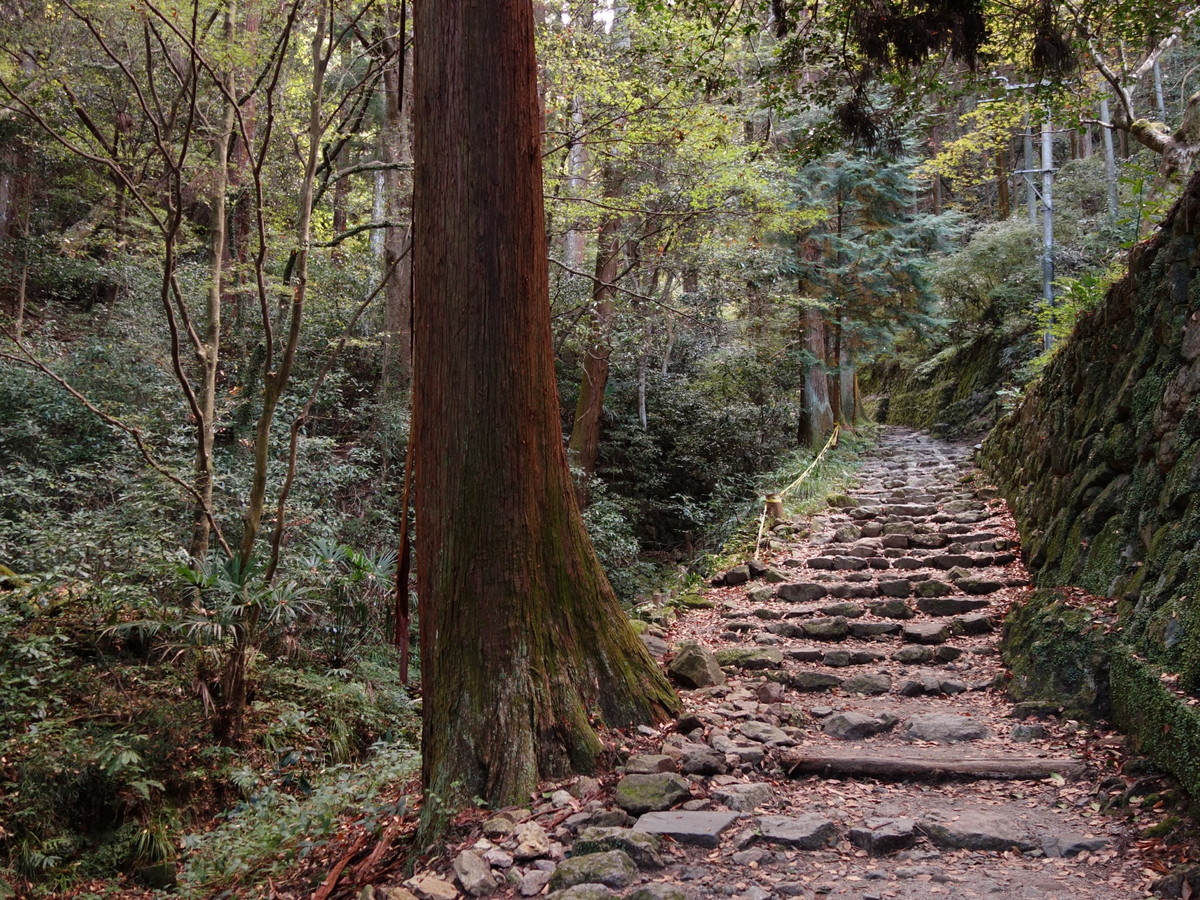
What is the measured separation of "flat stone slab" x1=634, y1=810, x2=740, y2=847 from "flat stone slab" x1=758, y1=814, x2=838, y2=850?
163 mm

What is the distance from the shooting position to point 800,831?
3436mm

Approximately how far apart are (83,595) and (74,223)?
12235 millimetres

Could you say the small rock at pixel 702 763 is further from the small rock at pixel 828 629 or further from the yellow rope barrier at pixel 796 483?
the yellow rope barrier at pixel 796 483

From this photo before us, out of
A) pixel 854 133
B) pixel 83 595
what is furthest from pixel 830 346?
pixel 83 595

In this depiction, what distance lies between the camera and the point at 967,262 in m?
16.8

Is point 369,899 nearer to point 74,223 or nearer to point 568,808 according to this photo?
point 568,808

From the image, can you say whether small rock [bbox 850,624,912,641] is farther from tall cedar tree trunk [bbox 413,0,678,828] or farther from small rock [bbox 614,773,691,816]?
small rock [bbox 614,773,691,816]

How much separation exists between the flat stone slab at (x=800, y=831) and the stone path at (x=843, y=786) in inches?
0.5

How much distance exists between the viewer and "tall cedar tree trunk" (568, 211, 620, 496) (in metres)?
13.3

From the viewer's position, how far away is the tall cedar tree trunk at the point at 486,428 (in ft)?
12.8

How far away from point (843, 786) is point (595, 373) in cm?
1022

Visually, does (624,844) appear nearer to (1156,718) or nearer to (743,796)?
(743,796)

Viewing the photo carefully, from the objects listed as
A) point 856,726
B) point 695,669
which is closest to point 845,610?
point 695,669

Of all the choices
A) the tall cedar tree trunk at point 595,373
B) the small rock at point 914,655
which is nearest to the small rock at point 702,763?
the small rock at point 914,655
